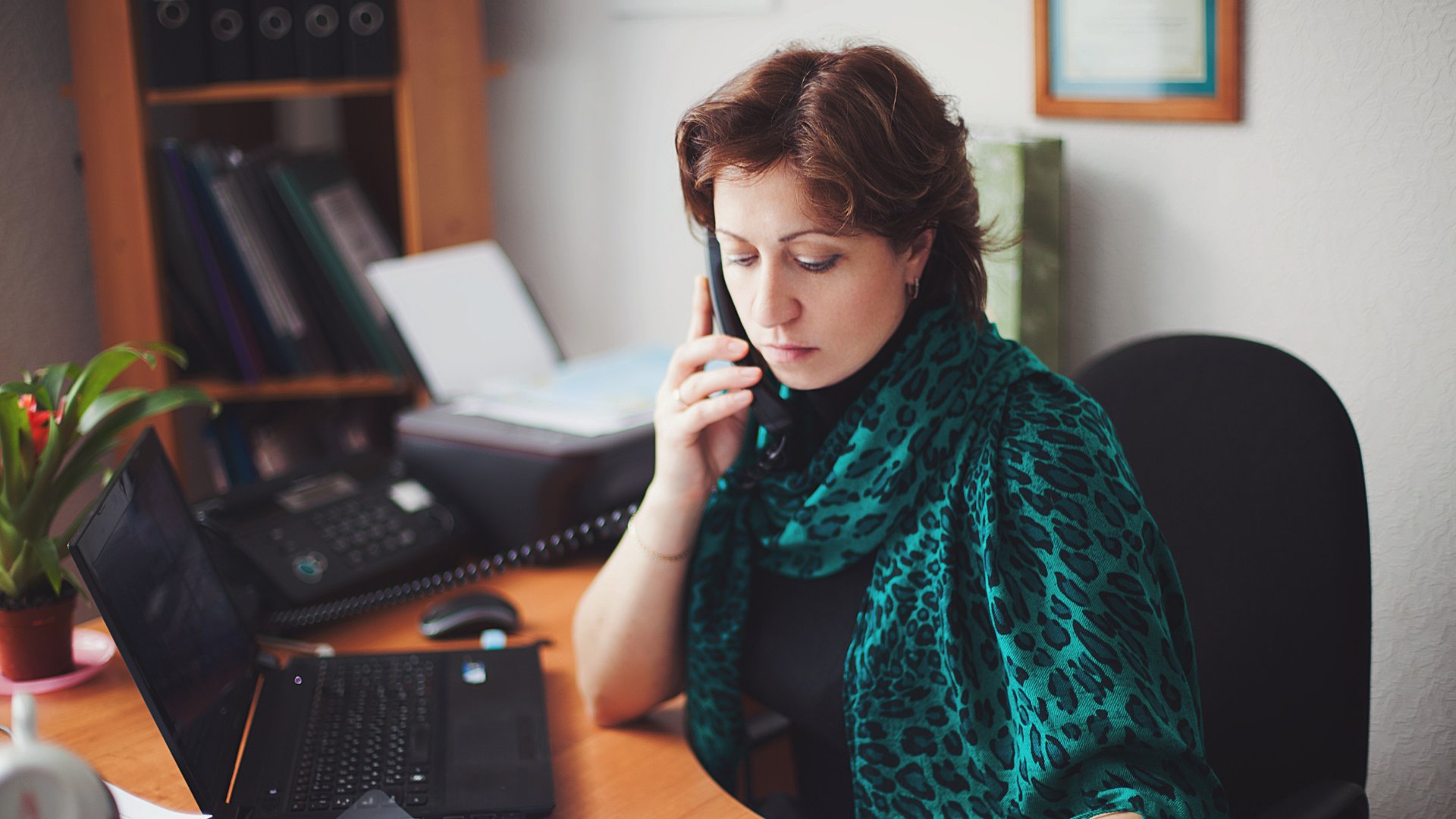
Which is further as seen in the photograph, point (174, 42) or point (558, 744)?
point (174, 42)

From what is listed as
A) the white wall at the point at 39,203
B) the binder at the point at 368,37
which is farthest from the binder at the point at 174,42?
the binder at the point at 368,37

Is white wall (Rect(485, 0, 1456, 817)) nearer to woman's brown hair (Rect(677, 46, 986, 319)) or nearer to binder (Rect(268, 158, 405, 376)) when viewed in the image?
woman's brown hair (Rect(677, 46, 986, 319))

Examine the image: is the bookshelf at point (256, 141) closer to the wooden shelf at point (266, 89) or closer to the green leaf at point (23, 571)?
the wooden shelf at point (266, 89)

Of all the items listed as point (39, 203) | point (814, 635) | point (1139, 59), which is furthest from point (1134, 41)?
point (39, 203)

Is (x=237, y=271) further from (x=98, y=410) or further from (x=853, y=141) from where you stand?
(x=853, y=141)

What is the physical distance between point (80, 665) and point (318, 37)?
1.13 metres

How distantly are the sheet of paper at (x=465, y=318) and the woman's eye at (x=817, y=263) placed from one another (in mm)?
848

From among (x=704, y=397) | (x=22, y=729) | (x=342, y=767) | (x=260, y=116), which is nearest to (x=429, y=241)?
(x=260, y=116)

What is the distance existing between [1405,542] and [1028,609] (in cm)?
57

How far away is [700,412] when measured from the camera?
46.3 inches

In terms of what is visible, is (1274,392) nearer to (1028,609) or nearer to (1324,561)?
(1324,561)

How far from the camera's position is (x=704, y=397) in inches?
47.8

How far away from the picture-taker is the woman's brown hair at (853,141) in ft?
3.30

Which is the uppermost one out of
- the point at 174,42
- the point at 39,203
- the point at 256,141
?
the point at 174,42
